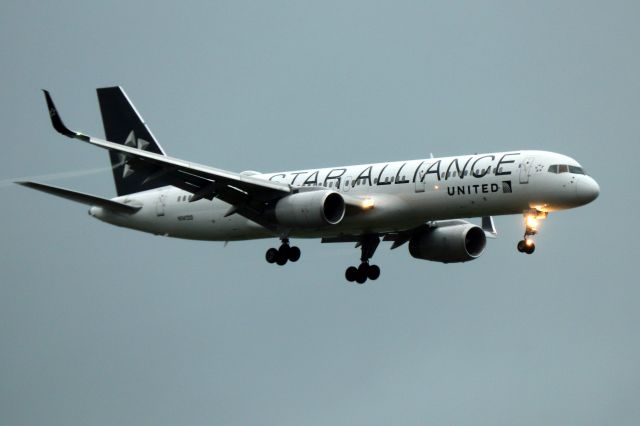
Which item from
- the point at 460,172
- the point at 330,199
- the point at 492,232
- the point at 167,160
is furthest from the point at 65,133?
the point at 492,232

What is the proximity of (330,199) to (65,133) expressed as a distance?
10983mm

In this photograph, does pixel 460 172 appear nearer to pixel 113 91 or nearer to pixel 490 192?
pixel 490 192

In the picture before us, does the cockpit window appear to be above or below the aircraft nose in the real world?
above

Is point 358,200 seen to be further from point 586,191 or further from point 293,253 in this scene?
point 586,191

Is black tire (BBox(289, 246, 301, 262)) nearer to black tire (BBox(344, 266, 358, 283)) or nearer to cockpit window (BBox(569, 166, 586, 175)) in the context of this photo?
black tire (BBox(344, 266, 358, 283))

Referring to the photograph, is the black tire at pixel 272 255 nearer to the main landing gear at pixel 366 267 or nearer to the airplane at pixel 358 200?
the airplane at pixel 358 200

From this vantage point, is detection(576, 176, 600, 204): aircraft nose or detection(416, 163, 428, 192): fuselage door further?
detection(416, 163, 428, 192): fuselage door

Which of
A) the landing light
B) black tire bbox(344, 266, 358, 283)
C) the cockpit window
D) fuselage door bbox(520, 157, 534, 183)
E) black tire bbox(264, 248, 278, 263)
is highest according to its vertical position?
the cockpit window

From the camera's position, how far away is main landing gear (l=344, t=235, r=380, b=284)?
6294cm

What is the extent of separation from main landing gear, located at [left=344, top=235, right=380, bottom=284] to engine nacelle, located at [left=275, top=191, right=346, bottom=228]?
6459 millimetres

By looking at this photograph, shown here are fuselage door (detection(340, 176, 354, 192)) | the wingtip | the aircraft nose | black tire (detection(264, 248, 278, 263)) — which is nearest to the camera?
the wingtip

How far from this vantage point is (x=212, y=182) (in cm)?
5766

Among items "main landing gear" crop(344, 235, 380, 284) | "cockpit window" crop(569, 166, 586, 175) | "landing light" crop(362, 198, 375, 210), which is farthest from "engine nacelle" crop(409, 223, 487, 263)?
"cockpit window" crop(569, 166, 586, 175)

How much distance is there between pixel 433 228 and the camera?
→ 62469 mm
